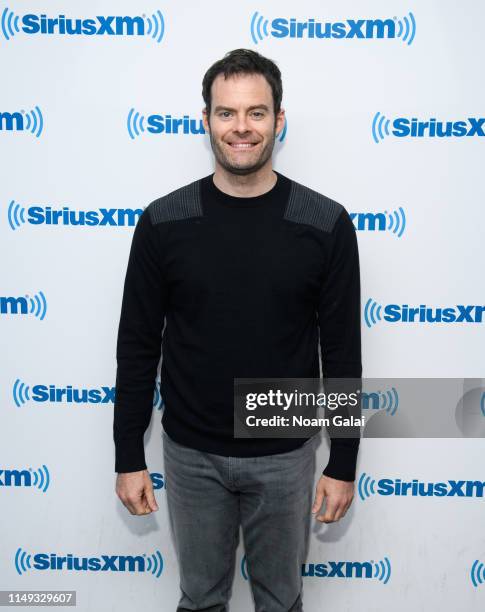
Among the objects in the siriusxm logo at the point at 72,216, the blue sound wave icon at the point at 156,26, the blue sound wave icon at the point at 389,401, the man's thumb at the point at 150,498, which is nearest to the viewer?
the man's thumb at the point at 150,498

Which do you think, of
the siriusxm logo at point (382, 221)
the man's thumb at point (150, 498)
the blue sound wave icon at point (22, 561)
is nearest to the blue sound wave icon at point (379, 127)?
the siriusxm logo at point (382, 221)

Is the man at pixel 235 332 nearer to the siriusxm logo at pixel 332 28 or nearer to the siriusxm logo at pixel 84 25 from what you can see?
→ the siriusxm logo at pixel 332 28

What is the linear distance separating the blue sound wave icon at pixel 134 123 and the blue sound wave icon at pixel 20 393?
0.93 meters

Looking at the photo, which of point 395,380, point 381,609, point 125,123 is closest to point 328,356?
point 395,380

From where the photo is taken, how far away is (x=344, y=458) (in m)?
1.66

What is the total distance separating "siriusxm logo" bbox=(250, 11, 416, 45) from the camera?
1.81 metres

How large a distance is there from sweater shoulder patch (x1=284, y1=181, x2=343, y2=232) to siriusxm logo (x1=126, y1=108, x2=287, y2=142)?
0.35 m

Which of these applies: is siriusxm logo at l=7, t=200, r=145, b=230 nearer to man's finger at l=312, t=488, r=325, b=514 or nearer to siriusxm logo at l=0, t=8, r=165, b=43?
siriusxm logo at l=0, t=8, r=165, b=43

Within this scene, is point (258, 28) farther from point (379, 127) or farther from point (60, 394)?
point (60, 394)

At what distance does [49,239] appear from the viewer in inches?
77.2

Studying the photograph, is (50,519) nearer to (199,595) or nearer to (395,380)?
(199,595)

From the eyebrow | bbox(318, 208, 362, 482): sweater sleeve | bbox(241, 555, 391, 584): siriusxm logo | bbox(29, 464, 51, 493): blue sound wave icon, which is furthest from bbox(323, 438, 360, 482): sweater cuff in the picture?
bbox(29, 464, 51, 493): blue sound wave icon

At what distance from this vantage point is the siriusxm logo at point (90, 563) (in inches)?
85.6

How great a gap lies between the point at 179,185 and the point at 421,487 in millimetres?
1343
